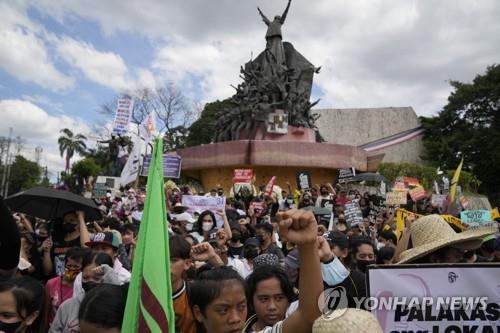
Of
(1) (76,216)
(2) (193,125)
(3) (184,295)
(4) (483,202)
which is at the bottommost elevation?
(3) (184,295)

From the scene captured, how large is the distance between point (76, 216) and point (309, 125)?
69.7 feet

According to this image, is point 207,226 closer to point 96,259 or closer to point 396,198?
point 96,259

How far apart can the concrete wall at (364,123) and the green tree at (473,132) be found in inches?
156

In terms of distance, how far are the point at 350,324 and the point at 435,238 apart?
1.66 m

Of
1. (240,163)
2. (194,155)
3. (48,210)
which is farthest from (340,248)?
(194,155)

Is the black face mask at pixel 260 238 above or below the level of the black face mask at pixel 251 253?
above

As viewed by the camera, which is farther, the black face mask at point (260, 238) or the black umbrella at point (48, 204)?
the black face mask at point (260, 238)

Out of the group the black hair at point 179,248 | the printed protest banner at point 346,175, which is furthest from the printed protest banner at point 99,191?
the black hair at point 179,248

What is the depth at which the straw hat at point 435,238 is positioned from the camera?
2660 mm

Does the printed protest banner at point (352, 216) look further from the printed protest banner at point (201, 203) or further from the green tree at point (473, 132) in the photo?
the green tree at point (473, 132)

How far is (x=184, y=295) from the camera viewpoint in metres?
3.01

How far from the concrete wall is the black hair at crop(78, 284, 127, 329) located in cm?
4181

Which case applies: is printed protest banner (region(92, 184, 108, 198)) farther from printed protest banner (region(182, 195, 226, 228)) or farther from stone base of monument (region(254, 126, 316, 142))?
stone base of monument (region(254, 126, 316, 142))

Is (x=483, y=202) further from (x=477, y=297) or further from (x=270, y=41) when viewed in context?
(x=477, y=297)
